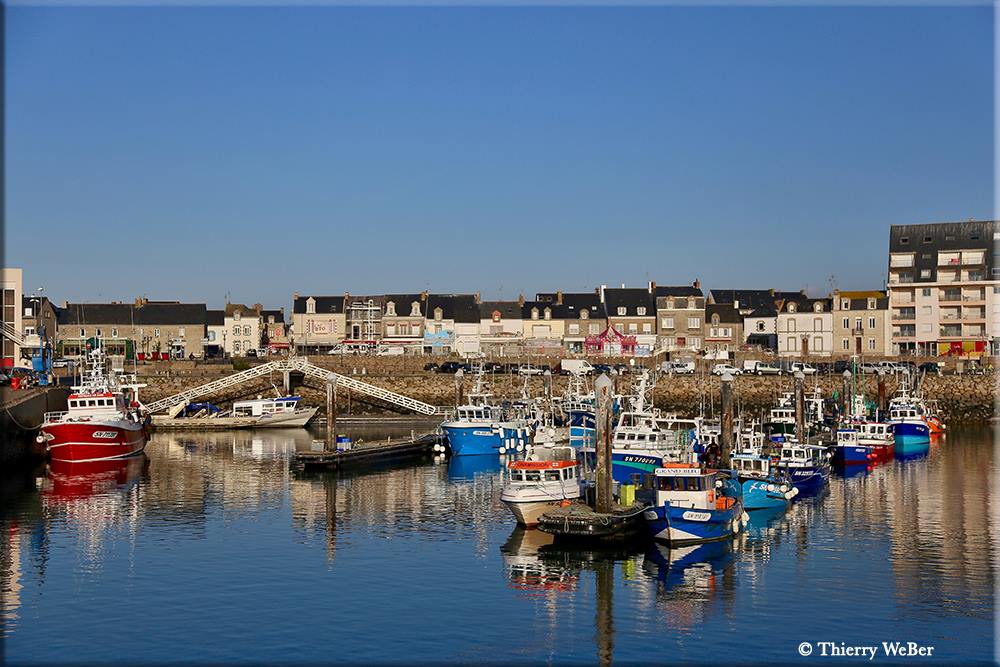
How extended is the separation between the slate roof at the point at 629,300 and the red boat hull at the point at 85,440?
6302cm

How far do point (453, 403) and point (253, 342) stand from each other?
40.3m

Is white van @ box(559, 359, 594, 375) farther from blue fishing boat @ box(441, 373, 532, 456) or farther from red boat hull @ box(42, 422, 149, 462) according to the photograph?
red boat hull @ box(42, 422, 149, 462)

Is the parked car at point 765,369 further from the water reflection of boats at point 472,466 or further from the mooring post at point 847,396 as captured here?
the water reflection of boats at point 472,466

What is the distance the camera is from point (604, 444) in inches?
1401

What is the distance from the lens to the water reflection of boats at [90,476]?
47156 mm

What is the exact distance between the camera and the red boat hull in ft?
179

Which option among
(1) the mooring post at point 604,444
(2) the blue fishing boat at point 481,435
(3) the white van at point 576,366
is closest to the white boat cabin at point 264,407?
(2) the blue fishing boat at point 481,435

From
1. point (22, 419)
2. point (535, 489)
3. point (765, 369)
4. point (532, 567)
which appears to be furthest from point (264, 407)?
point (532, 567)

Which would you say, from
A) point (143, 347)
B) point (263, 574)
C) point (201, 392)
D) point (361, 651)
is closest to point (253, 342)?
point (143, 347)

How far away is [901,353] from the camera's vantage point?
96938mm

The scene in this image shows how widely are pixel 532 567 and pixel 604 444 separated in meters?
4.97

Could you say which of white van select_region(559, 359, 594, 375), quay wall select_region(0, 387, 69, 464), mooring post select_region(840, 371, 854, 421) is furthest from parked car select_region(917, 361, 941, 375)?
quay wall select_region(0, 387, 69, 464)

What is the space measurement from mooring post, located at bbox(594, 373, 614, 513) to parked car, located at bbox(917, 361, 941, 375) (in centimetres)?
5661

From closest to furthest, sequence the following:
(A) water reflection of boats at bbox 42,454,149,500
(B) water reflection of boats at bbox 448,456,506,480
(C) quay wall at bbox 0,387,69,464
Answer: (A) water reflection of boats at bbox 42,454,149,500, (C) quay wall at bbox 0,387,69,464, (B) water reflection of boats at bbox 448,456,506,480
